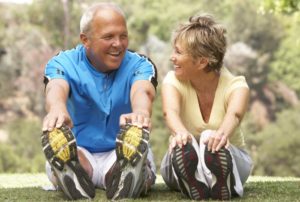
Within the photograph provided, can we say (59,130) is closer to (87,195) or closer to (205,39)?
(87,195)

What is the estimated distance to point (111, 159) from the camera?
354 centimetres

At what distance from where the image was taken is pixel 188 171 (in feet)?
9.90

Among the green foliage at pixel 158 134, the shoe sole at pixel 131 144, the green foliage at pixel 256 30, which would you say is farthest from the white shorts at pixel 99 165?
the green foliage at pixel 256 30

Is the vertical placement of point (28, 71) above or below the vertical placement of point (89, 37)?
below

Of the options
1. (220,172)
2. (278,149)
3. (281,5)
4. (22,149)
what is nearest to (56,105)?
(220,172)

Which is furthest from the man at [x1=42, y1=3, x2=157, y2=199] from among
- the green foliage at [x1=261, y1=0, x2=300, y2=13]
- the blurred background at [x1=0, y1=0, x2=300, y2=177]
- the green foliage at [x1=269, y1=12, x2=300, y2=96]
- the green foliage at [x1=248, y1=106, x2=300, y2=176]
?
the green foliage at [x1=269, y1=12, x2=300, y2=96]

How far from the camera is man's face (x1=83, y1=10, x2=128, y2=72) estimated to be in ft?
11.0

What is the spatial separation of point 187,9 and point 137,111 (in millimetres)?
27076

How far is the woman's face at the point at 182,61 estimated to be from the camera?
3.44m

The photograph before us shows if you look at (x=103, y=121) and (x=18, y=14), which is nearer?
(x=103, y=121)

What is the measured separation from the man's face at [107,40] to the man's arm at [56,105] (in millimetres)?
244

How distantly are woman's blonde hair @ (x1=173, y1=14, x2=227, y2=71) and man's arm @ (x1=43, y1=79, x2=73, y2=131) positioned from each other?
639mm

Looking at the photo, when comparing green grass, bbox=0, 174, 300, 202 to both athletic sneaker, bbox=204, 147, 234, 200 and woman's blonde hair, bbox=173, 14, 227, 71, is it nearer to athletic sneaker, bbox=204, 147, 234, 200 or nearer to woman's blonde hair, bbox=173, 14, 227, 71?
athletic sneaker, bbox=204, 147, 234, 200

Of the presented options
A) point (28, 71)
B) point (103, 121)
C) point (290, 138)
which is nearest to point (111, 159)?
point (103, 121)
